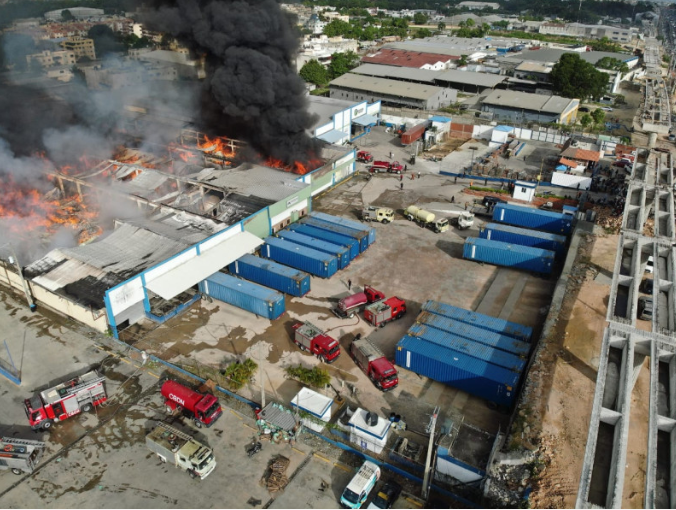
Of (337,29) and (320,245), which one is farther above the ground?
(337,29)

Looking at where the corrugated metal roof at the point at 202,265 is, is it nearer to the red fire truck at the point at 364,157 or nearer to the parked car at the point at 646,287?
the red fire truck at the point at 364,157

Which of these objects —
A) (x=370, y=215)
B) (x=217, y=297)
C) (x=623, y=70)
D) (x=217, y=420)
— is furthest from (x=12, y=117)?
(x=623, y=70)

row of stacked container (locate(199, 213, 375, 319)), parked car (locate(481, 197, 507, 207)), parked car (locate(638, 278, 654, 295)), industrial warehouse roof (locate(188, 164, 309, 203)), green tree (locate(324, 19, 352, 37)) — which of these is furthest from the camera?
green tree (locate(324, 19, 352, 37))

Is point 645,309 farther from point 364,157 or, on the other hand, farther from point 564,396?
point 364,157

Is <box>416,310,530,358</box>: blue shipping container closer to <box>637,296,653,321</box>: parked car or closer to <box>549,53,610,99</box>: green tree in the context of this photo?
<box>637,296,653,321</box>: parked car

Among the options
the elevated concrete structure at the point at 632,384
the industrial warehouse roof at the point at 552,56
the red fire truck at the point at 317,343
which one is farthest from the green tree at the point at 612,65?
the red fire truck at the point at 317,343

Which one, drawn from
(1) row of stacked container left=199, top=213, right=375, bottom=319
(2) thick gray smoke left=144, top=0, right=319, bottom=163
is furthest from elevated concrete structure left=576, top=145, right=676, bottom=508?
(2) thick gray smoke left=144, top=0, right=319, bottom=163

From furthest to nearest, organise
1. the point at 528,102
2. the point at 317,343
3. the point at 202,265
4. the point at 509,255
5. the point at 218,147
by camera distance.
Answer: the point at 528,102 < the point at 218,147 < the point at 509,255 < the point at 202,265 < the point at 317,343

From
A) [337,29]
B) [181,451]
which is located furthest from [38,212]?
[337,29]
